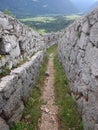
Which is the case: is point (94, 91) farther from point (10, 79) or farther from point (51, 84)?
point (51, 84)

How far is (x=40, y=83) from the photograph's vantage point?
1952 cm

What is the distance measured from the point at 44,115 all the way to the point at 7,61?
352 centimetres

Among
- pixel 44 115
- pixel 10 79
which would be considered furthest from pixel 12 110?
pixel 44 115

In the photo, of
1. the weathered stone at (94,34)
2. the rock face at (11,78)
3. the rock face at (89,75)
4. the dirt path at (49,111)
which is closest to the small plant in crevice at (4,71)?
the rock face at (11,78)

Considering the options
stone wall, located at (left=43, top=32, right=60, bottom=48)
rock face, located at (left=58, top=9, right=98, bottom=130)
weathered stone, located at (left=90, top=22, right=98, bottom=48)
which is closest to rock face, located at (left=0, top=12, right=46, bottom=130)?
rock face, located at (left=58, top=9, right=98, bottom=130)

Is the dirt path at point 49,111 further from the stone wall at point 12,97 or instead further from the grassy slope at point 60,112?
the stone wall at point 12,97

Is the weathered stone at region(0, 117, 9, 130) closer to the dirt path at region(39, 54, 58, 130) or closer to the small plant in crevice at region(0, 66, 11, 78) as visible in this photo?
the dirt path at region(39, 54, 58, 130)

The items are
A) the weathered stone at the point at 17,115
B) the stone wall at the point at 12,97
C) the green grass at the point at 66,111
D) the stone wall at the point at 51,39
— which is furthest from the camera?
the stone wall at the point at 51,39

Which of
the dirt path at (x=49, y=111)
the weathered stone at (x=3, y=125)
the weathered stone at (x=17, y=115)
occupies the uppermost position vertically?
the weathered stone at (x=3, y=125)

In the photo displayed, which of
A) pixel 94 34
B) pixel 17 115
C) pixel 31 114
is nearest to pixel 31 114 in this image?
pixel 31 114

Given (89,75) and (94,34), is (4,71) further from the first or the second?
(94,34)

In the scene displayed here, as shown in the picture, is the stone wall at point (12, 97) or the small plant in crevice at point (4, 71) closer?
the stone wall at point (12, 97)

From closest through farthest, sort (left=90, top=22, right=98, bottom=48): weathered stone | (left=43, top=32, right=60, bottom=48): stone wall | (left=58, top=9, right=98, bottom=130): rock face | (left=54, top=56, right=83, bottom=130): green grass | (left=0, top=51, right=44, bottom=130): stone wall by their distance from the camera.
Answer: (left=0, top=51, right=44, bottom=130): stone wall
(left=58, top=9, right=98, bottom=130): rock face
(left=90, top=22, right=98, bottom=48): weathered stone
(left=54, top=56, right=83, bottom=130): green grass
(left=43, top=32, right=60, bottom=48): stone wall

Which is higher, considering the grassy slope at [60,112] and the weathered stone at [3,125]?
the weathered stone at [3,125]
